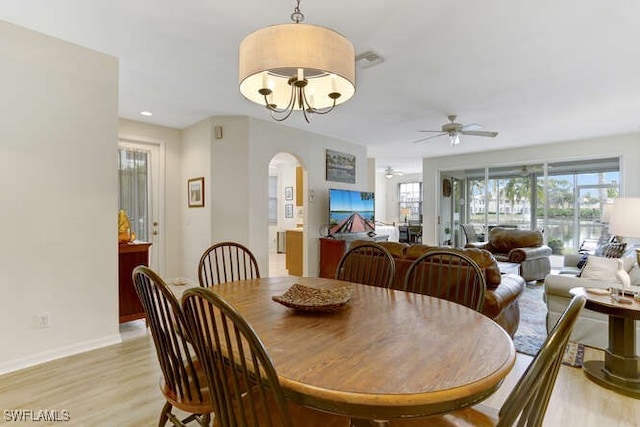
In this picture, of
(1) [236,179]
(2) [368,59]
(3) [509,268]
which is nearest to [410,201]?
(3) [509,268]

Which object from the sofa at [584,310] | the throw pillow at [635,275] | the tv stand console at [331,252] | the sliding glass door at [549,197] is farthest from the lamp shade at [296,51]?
the sliding glass door at [549,197]

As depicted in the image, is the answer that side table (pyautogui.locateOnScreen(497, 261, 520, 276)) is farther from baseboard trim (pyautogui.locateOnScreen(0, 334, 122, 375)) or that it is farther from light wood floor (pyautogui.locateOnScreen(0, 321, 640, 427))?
baseboard trim (pyautogui.locateOnScreen(0, 334, 122, 375))

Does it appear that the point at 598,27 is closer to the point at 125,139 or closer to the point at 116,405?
the point at 116,405

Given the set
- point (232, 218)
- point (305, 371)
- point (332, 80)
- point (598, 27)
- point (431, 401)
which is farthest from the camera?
point (232, 218)

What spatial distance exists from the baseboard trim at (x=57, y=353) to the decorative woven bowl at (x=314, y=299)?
214 cm

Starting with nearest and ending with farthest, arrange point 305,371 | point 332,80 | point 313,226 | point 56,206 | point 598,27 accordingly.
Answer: point 305,371 < point 332,80 < point 598,27 < point 56,206 < point 313,226

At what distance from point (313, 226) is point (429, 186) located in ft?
12.8

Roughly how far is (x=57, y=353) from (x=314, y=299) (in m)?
2.38

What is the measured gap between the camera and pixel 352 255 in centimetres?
252

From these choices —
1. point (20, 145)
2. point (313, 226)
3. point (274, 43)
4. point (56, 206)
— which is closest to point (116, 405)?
point (56, 206)

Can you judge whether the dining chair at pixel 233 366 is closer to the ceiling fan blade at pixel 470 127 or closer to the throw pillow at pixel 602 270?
the throw pillow at pixel 602 270

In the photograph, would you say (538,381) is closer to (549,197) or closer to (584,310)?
(584,310)

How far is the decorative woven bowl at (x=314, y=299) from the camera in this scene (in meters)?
1.47

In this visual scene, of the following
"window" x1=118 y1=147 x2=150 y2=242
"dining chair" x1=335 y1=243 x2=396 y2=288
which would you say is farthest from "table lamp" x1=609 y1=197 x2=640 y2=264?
"window" x1=118 y1=147 x2=150 y2=242
